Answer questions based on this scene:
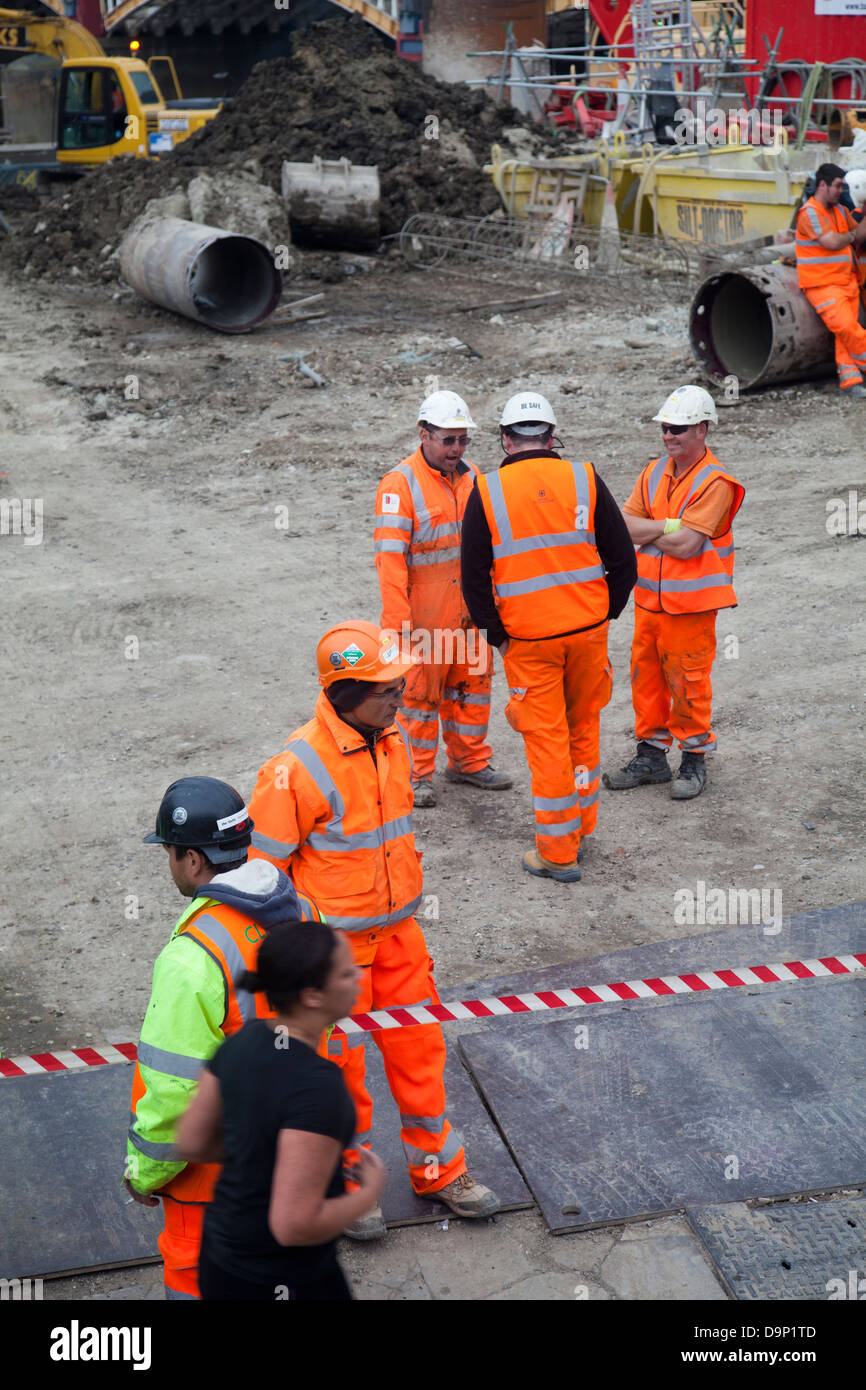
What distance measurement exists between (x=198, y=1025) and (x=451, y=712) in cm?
405

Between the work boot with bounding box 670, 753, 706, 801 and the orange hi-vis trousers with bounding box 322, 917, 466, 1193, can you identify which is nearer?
the orange hi-vis trousers with bounding box 322, 917, 466, 1193

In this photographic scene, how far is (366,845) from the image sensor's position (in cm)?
365

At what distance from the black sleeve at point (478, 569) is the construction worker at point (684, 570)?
779mm

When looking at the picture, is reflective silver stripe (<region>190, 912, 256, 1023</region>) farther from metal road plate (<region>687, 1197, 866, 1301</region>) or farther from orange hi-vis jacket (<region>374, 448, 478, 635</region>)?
orange hi-vis jacket (<region>374, 448, 478, 635</region>)

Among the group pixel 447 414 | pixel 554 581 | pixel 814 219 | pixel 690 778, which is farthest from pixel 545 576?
pixel 814 219

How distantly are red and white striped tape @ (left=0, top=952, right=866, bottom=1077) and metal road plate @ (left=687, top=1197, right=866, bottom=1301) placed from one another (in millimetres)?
951

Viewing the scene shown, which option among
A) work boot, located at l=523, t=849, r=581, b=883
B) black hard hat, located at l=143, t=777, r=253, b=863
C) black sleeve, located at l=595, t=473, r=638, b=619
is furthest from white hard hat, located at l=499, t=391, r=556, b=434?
black hard hat, located at l=143, t=777, r=253, b=863

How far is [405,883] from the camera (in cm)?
371

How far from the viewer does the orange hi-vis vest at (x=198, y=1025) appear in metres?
2.80

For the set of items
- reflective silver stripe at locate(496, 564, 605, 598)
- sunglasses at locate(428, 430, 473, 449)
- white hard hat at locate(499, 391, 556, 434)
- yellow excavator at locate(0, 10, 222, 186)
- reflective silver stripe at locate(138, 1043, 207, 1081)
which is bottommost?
reflective silver stripe at locate(138, 1043, 207, 1081)

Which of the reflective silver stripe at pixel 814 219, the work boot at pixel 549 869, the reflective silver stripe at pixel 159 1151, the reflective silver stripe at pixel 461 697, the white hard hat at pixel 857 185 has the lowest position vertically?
the work boot at pixel 549 869

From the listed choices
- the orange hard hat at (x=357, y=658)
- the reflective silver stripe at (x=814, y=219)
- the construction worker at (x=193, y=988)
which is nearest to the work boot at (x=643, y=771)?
the orange hard hat at (x=357, y=658)

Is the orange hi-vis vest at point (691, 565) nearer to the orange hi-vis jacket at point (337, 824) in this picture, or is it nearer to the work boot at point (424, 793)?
the work boot at point (424, 793)

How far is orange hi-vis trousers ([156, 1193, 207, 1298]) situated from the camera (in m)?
2.98
